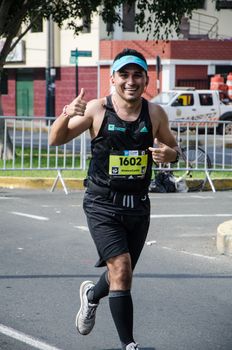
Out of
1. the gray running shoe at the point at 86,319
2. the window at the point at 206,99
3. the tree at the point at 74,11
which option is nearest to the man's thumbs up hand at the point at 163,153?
the gray running shoe at the point at 86,319

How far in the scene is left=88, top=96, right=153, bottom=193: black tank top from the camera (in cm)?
555

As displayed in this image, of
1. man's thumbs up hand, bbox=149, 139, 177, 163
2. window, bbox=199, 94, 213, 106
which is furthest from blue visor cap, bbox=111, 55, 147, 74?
window, bbox=199, 94, 213, 106

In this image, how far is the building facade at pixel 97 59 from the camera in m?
41.8

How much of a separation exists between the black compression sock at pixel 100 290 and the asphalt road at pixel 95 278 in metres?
0.31

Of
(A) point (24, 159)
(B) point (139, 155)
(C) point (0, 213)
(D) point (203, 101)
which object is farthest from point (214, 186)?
(D) point (203, 101)

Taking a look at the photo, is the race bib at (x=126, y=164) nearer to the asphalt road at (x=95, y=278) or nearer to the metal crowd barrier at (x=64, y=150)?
the asphalt road at (x=95, y=278)

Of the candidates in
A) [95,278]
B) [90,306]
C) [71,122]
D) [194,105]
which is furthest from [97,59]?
[71,122]

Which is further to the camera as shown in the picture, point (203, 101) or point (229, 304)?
point (203, 101)

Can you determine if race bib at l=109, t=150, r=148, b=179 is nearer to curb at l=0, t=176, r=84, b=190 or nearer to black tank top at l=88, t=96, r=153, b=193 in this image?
black tank top at l=88, t=96, r=153, b=193

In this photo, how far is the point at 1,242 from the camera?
9.90 metres

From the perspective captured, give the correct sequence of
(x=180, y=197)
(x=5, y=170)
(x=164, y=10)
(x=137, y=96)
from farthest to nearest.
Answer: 1. (x=164, y=10)
2. (x=5, y=170)
3. (x=180, y=197)
4. (x=137, y=96)

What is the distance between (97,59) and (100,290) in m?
38.4

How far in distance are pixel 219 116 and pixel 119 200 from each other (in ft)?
99.8

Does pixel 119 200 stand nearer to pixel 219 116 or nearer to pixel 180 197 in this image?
pixel 180 197
